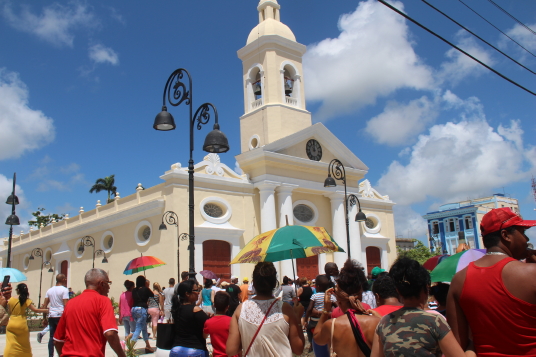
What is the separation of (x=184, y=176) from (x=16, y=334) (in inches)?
595

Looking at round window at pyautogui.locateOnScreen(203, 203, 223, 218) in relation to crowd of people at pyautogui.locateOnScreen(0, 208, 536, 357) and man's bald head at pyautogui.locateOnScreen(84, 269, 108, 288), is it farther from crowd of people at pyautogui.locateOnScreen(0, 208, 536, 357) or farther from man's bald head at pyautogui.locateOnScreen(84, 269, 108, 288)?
man's bald head at pyautogui.locateOnScreen(84, 269, 108, 288)

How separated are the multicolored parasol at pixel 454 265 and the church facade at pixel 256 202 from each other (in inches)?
609

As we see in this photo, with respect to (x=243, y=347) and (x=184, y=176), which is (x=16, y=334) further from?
(x=184, y=176)

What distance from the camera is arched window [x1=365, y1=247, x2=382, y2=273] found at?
2820 centimetres

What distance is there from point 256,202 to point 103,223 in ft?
28.2

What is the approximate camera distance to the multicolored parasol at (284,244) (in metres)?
6.89

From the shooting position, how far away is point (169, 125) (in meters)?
10.4

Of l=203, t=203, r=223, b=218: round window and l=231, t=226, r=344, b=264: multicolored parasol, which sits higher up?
l=203, t=203, r=223, b=218: round window

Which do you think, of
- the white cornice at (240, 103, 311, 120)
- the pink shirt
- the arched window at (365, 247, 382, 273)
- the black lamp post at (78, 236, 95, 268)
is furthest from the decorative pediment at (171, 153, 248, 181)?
the pink shirt

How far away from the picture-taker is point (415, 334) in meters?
3.00

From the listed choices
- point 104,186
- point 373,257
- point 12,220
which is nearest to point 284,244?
point 12,220

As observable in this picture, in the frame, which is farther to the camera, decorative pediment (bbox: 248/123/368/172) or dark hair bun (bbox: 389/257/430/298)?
decorative pediment (bbox: 248/123/368/172)

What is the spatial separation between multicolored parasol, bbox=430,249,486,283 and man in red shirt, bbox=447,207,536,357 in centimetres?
238

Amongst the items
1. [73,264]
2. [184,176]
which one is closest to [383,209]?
[184,176]
